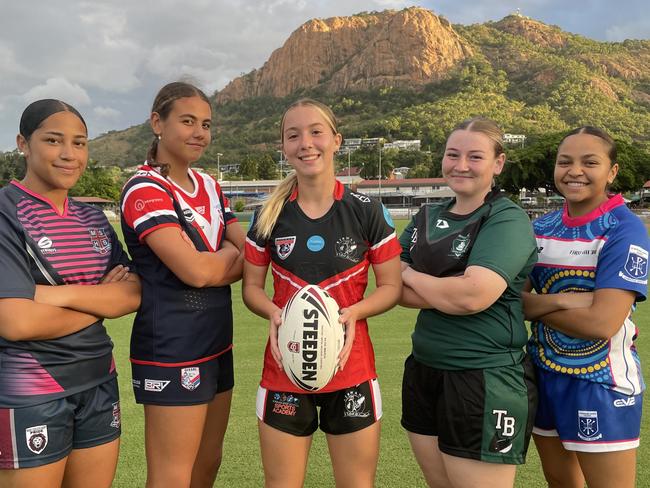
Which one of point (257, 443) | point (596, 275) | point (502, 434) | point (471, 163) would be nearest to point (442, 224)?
point (471, 163)

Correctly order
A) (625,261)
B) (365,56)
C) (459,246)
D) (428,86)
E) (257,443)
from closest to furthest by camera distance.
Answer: (625,261)
(459,246)
(257,443)
(428,86)
(365,56)

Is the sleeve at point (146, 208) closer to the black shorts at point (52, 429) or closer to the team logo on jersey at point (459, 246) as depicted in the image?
the black shorts at point (52, 429)

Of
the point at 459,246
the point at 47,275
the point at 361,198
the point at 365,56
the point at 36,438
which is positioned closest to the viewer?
the point at 36,438

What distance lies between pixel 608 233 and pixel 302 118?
147cm

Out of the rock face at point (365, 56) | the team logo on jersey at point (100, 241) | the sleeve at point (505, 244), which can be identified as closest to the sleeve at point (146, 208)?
the team logo on jersey at point (100, 241)

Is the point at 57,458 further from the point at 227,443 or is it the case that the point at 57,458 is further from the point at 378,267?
the point at 227,443

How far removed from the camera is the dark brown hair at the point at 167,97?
2.70m

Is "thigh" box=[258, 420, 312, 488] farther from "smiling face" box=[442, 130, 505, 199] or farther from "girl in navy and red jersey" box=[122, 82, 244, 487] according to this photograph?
"smiling face" box=[442, 130, 505, 199]

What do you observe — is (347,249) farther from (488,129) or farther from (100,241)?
(100,241)

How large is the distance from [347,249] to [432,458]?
1.09 meters

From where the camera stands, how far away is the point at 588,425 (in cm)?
247

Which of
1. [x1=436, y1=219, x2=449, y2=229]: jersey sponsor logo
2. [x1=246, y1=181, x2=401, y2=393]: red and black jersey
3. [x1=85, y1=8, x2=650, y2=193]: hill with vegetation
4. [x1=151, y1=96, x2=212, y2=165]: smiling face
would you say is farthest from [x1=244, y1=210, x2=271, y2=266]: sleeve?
[x1=85, y1=8, x2=650, y2=193]: hill with vegetation

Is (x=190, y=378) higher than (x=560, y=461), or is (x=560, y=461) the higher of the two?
(x=190, y=378)

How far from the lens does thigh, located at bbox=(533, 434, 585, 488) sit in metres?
2.73
